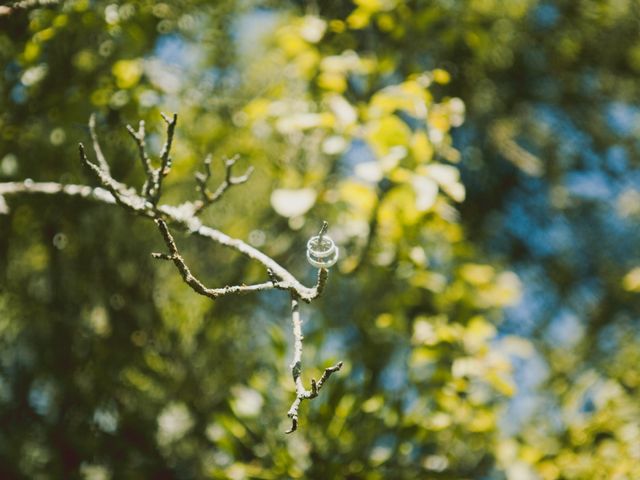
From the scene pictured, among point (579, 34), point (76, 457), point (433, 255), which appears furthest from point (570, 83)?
point (76, 457)

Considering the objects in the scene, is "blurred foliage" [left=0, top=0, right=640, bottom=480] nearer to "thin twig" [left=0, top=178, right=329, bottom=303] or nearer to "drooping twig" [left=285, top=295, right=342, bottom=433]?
"thin twig" [left=0, top=178, right=329, bottom=303]

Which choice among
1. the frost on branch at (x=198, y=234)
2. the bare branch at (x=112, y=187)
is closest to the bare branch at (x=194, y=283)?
the frost on branch at (x=198, y=234)

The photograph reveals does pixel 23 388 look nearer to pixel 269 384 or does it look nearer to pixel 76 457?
pixel 76 457

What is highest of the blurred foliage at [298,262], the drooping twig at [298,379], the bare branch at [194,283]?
the bare branch at [194,283]

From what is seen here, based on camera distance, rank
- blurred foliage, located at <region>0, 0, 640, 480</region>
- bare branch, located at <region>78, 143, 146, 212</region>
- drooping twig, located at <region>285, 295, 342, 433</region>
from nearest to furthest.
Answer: drooping twig, located at <region>285, 295, 342, 433</region>, bare branch, located at <region>78, 143, 146, 212</region>, blurred foliage, located at <region>0, 0, 640, 480</region>

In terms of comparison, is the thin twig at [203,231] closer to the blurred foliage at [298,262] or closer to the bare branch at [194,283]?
the bare branch at [194,283]

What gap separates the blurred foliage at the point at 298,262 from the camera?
57.2 inches

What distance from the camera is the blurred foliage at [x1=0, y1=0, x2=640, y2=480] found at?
145 centimetres

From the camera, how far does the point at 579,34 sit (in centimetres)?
239

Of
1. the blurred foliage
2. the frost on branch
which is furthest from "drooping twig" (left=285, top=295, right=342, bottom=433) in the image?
the blurred foliage

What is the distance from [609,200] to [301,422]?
6.72ft

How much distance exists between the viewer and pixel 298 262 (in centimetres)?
210

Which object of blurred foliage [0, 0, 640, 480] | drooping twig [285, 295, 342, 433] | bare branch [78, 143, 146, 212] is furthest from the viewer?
blurred foliage [0, 0, 640, 480]

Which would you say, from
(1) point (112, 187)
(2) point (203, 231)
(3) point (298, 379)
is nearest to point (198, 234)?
(2) point (203, 231)
